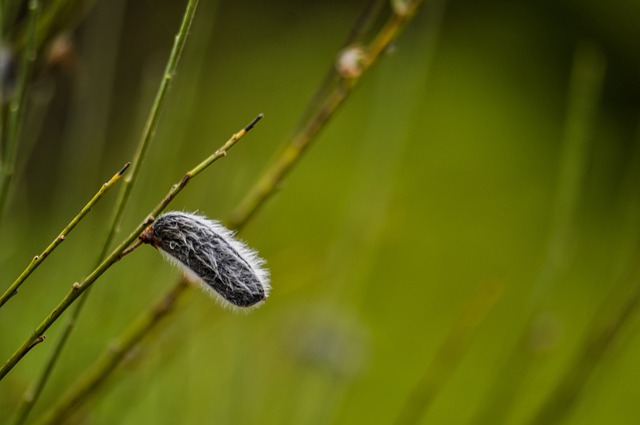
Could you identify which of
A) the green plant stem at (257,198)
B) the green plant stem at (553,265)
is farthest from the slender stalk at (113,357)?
the green plant stem at (553,265)

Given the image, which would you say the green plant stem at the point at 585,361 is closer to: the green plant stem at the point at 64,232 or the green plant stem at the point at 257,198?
the green plant stem at the point at 257,198

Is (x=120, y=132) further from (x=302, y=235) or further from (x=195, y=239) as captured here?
(x=195, y=239)

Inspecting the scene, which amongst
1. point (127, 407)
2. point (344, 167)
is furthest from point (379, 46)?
point (344, 167)

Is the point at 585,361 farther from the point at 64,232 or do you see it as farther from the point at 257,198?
the point at 64,232

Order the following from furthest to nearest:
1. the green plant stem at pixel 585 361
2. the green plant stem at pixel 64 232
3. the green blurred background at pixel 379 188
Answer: the green blurred background at pixel 379 188
the green plant stem at pixel 585 361
the green plant stem at pixel 64 232

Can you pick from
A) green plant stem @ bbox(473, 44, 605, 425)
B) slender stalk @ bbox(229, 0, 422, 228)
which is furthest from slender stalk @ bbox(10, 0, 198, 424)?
green plant stem @ bbox(473, 44, 605, 425)

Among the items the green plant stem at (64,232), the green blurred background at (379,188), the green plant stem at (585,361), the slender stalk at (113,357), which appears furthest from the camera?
the green blurred background at (379,188)
